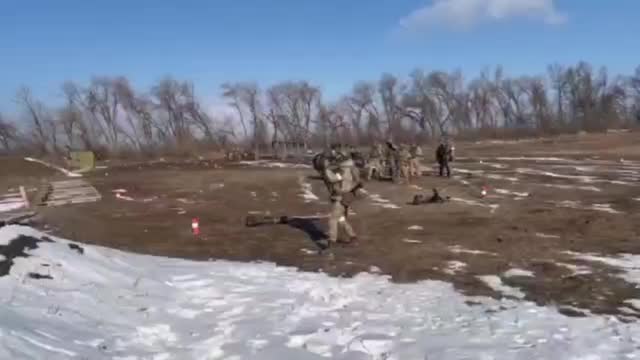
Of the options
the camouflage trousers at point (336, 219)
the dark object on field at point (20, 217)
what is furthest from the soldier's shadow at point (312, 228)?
the dark object on field at point (20, 217)

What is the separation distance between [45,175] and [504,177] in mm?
31706

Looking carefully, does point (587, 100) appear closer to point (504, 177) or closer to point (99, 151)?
point (99, 151)

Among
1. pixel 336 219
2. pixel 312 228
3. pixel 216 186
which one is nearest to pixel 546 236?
pixel 336 219

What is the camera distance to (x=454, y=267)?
1312cm

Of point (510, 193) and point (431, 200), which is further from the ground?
point (431, 200)

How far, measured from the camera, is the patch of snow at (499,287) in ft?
35.1

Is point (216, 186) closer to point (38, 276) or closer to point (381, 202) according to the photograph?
point (381, 202)

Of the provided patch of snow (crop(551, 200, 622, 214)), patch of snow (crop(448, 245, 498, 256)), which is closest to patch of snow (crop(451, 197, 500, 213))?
patch of snow (crop(551, 200, 622, 214))

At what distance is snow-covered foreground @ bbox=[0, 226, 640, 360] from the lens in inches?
295

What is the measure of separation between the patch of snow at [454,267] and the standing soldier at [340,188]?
107 inches

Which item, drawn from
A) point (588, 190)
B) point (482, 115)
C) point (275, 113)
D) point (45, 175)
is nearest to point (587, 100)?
point (482, 115)

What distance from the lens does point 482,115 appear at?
128250 millimetres

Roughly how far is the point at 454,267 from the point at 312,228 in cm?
611

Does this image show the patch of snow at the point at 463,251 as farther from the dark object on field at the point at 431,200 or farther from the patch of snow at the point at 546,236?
the dark object on field at the point at 431,200
